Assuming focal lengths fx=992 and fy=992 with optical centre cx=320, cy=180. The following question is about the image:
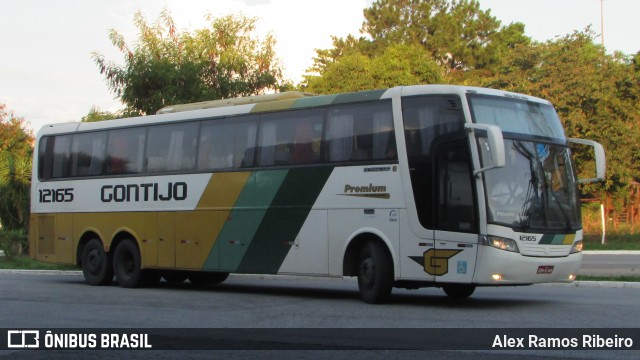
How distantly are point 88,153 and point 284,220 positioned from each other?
6348mm

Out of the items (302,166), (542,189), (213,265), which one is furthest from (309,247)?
→ (542,189)

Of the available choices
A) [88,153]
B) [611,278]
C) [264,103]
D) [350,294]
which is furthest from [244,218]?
[611,278]

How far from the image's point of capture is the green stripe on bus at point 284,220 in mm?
16906

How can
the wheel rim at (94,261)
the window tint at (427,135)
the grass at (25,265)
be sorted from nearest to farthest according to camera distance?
the window tint at (427,135) < the wheel rim at (94,261) < the grass at (25,265)

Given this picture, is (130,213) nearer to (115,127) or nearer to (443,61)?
(115,127)

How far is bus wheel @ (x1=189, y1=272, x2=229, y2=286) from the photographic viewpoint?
2142 cm

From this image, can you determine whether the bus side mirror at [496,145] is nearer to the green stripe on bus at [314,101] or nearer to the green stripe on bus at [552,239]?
the green stripe on bus at [552,239]

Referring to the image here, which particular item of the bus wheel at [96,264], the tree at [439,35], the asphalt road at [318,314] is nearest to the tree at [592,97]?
the asphalt road at [318,314]

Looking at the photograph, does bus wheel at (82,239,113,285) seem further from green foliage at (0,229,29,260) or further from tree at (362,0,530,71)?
tree at (362,0,530,71)

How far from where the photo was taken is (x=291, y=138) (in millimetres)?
17375

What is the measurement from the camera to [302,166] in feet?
56.0

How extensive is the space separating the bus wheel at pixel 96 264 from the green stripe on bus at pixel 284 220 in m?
4.24

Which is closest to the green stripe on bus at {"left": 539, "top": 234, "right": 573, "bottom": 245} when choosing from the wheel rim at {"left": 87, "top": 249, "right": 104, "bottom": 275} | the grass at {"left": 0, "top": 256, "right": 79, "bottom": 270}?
the wheel rim at {"left": 87, "top": 249, "right": 104, "bottom": 275}

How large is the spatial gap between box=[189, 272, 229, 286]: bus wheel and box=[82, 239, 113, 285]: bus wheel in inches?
70.4
